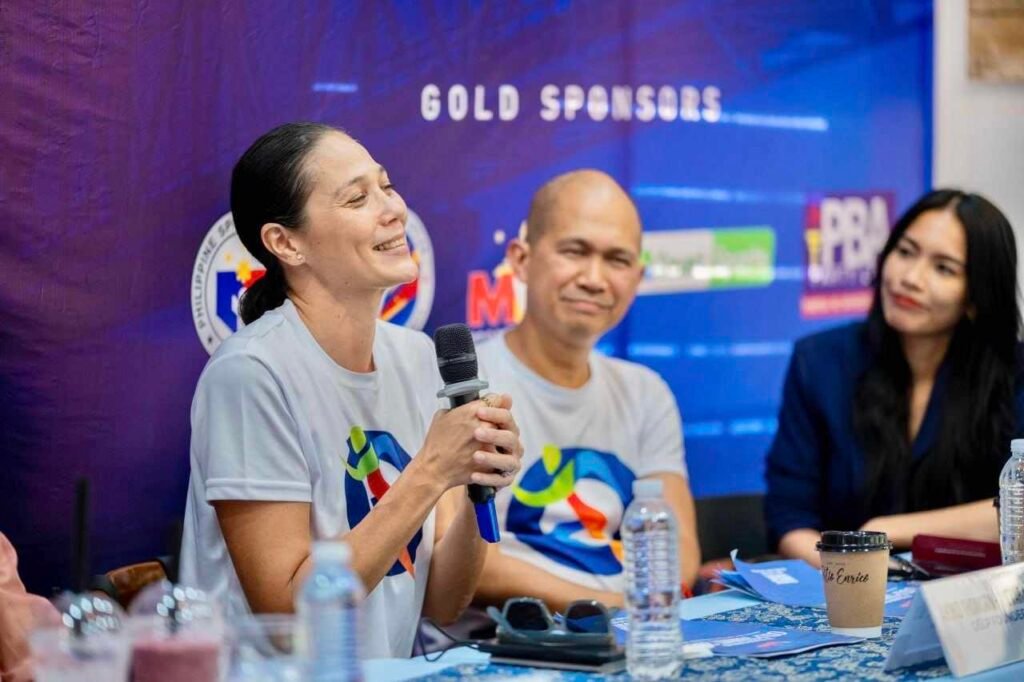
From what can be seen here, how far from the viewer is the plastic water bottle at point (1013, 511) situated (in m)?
2.50

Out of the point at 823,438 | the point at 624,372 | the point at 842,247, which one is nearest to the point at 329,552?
the point at 624,372

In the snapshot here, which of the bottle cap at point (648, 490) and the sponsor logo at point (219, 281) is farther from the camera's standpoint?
the sponsor logo at point (219, 281)

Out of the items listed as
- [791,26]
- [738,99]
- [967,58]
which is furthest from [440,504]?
[967,58]

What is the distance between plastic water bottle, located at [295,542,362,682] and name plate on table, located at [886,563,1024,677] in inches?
33.1

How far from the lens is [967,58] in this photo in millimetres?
4559

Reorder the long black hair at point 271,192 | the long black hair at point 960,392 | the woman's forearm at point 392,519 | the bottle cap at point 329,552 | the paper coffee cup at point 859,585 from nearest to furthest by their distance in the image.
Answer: the bottle cap at point 329,552 → the paper coffee cup at point 859,585 → the woman's forearm at point 392,519 → the long black hair at point 271,192 → the long black hair at point 960,392

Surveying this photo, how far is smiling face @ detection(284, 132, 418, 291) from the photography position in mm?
2594

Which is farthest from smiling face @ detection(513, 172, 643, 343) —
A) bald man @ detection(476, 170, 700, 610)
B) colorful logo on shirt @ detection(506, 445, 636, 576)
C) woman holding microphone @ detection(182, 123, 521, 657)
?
woman holding microphone @ detection(182, 123, 521, 657)

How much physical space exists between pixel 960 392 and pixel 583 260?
3.15 feet

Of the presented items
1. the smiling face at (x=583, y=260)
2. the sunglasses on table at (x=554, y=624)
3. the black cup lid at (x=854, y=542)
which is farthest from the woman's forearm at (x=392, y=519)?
the smiling face at (x=583, y=260)

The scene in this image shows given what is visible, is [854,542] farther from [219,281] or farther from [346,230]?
[219,281]

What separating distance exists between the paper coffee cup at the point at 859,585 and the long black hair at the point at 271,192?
1125 millimetres

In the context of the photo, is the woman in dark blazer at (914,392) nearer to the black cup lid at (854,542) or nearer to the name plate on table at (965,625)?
the black cup lid at (854,542)

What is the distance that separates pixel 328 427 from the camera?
252 centimetres
